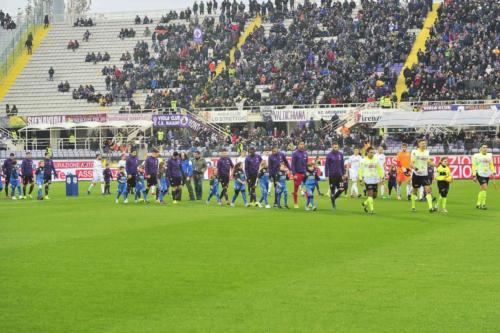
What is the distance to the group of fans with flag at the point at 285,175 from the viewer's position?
2764 centimetres

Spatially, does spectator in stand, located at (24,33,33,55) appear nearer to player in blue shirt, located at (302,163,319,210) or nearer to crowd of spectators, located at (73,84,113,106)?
crowd of spectators, located at (73,84,113,106)

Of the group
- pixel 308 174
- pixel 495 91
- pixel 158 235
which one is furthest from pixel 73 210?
pixel 495 91

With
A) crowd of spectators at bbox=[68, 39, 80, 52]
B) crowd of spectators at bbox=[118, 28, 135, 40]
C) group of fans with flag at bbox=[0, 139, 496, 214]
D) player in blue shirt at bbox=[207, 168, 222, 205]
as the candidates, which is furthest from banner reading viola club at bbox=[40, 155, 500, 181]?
crowd of spectators at bbox=[118, 28, 135, 40]

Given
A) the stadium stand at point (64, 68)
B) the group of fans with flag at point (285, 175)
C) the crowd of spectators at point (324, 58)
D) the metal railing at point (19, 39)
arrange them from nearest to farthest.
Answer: the group of fans with flag at point (285, 175) → the crowd of spectators at point (324, 58) → the stadium stand at point (64, 68) → the metal railing at point (19, 39)

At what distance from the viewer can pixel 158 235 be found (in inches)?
835

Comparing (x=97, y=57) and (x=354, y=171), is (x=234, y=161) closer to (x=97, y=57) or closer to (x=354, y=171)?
(x=354, y=171)

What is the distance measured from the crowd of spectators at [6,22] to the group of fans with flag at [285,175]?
44783 mm

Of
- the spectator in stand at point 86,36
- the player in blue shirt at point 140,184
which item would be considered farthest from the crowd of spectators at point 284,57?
the player in blue shirt at point 140,184

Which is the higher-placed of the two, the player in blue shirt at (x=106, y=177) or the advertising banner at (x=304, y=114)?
the advertising banner at (x=304, y=114)

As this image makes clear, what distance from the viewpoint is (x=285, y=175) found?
100ft

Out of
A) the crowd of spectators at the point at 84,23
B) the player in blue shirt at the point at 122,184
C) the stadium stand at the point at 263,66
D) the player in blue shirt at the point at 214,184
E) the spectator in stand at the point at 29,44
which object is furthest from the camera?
the crowd of spectators at the point at 84,23

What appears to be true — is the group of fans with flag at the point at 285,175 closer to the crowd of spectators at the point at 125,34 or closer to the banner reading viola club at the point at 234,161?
the banner reading viola club at the point at 234,161

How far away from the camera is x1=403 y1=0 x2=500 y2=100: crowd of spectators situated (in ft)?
191

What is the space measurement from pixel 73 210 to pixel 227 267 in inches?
649
